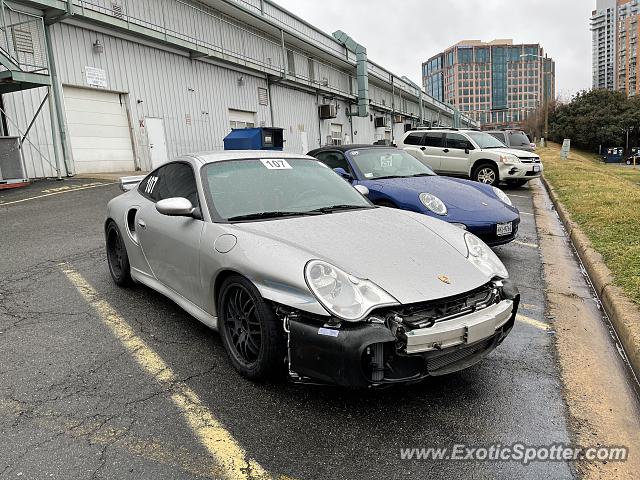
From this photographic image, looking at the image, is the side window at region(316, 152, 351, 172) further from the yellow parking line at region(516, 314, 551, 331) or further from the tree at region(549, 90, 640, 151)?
the tree at region(549, 90, 640, 151)

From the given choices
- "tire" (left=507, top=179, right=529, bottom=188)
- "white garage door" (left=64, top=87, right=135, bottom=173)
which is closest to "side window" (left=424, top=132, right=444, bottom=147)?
"tire" (left=507, top=179, right=529, bottom=188)

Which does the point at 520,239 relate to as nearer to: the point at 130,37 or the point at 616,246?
the point at 616,246

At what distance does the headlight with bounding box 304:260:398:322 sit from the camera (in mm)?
2346

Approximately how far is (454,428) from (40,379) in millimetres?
2430

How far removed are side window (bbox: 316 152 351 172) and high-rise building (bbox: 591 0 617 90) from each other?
92492mm

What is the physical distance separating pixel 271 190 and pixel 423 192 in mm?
2681

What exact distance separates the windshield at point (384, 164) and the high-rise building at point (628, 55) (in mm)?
83240

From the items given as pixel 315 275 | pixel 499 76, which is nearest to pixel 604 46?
pixel 499 76

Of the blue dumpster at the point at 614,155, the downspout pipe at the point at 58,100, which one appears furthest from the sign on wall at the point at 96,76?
the blue dumpster at the point at 614,155

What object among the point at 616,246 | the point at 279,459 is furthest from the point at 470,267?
the point at 616,246

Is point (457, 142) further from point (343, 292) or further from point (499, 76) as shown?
point (499, 76)

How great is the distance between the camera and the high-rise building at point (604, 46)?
83.7 m

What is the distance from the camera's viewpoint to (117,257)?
15.5 ft

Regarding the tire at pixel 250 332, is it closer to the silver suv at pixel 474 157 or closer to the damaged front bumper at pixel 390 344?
the damaged front bumper at pixel 390 344
